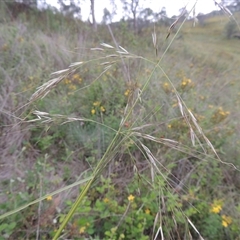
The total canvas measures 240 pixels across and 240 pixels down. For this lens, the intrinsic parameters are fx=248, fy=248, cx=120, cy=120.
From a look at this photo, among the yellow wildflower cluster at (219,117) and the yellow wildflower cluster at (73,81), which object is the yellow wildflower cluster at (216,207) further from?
the yellow wildflower cluster at (73,81)

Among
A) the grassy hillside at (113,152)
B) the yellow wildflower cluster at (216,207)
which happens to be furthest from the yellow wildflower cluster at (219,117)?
the yellow wildflower cluster at (216,207)

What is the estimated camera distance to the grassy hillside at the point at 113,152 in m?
0.61

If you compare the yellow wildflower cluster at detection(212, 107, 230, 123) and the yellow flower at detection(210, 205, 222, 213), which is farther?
the yellow wildflower cluster at detection(212, 107, 230, 123)

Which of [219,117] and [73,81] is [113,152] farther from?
[73,81]

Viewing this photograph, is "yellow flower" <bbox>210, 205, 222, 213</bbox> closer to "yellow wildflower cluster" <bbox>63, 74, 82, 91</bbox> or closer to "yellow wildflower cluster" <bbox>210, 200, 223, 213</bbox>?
"yellow wildflower cluster" <bbox>210, 200, 223, 213</bbox>

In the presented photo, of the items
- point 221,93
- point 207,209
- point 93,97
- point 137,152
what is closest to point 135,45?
point 221,93

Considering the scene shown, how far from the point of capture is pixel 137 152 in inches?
69.4

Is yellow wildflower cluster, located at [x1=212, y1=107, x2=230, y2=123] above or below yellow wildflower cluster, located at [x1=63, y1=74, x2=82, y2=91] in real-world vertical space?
below

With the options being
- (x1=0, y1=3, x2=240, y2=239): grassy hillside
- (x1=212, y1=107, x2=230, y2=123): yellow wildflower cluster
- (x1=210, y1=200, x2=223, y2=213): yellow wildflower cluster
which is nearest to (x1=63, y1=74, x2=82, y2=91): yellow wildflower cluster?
(x1=0, y1=3, x2=240, y2=239): grassy hillside

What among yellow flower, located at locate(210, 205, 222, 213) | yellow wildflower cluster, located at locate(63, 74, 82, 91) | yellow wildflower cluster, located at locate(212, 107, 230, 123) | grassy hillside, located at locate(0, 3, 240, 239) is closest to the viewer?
grassy hillside, located at locate(0, 3, 240, 239)

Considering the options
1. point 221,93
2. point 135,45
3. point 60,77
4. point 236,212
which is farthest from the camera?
point 135,45

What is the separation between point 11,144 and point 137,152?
855mm

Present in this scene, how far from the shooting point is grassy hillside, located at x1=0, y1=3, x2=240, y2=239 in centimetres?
61

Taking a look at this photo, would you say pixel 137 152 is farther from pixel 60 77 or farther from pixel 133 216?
pixel 60 77
